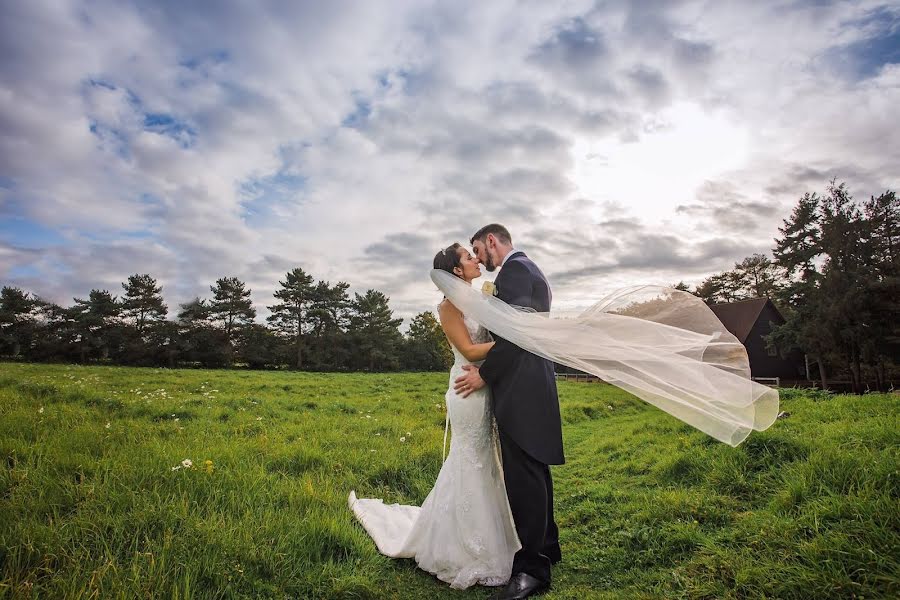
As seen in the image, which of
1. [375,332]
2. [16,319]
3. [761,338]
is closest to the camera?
[761,338]

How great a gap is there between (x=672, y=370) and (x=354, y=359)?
153 ft

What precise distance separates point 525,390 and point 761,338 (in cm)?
3515

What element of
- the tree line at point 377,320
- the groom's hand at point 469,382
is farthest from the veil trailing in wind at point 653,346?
the tree line at point 377,320

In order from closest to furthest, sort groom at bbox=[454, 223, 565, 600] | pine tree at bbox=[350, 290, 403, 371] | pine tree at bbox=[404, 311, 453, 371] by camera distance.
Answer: groom at bbox=[454, 223, 565, 600], pine tree at bbox=[350, 290, 403, 371], pine tree at bbox=[404, 311, 453, 371]

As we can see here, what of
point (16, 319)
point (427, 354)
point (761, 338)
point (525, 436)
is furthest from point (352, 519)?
point (427, 354)

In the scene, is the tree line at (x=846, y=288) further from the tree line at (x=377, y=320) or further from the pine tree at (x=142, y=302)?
the pine tree at (x=142, y=302)

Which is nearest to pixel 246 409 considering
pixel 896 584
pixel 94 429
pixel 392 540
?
pixel 94 429

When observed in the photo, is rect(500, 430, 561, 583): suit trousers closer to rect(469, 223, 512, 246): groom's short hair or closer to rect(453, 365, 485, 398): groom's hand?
rect(453, 365, 485, 398): groom's hand

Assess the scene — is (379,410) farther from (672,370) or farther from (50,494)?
(672,370)

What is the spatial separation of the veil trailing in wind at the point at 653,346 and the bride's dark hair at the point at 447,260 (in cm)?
13

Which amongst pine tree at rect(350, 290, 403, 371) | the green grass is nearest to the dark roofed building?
the green grass

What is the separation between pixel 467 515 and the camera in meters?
3.75

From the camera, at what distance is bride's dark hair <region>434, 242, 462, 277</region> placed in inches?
162

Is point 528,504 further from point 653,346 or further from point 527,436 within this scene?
point 653,346
